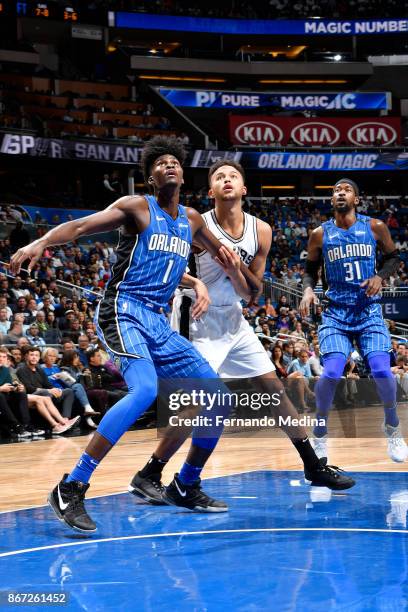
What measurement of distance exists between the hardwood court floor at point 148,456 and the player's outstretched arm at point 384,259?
1667 millimetres

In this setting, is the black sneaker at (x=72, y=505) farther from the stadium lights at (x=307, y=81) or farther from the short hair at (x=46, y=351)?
the stadium lights at (x=307, y=81)

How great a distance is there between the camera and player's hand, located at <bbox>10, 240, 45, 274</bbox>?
418cm

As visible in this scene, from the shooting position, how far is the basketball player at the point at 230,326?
5633 millimetres

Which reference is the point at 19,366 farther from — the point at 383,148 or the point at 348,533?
the point at 383,148

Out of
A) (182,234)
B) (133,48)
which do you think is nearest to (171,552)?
(182,234)

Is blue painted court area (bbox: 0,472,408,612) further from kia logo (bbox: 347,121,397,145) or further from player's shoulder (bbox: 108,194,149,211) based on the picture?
kia logo (bbox: 347,121,397,145)

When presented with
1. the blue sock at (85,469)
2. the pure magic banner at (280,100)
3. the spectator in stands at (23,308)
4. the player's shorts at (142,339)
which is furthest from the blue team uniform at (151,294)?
the pure magic banner at (280,100)

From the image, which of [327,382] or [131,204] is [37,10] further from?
[131,204]

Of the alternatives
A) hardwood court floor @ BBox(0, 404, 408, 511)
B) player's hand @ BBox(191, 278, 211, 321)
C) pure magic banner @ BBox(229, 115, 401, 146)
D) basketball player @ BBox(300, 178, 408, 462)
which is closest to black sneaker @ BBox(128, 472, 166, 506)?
hardwood court floor @ BBox(0, 404, 408, 511)

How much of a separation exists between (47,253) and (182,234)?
14.0m

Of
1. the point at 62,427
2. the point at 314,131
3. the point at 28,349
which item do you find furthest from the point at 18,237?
the point at 314,131

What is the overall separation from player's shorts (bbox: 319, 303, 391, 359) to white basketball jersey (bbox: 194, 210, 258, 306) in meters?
1.02

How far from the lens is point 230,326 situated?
5.84 metres

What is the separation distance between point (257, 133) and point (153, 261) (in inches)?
1250
